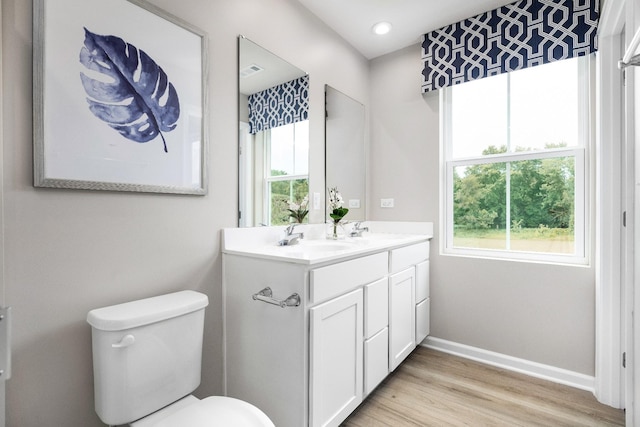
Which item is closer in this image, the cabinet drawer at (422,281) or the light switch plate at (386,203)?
the cabinet drawer at (422,281)

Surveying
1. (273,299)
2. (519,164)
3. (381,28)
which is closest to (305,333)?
(273,299)

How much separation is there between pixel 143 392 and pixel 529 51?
2.81 meters

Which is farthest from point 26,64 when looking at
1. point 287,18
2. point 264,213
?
point 287,18

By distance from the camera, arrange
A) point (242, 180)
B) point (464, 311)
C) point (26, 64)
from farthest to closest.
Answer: point (464, 311)
point (242, 180)
point (26, 64)

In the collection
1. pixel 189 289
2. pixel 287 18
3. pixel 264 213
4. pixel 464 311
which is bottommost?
pixel 464 311

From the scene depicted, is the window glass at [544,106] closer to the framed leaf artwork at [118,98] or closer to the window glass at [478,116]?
the window glass at [478,116]

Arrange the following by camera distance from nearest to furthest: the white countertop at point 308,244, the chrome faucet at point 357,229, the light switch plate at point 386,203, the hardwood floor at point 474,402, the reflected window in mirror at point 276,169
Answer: the white countertop at point 308,244 < the hardwood floor at point 474,402 < the reflected window in mirror at point 276,169 < the chrome faucet at point 357,229 < the light switch plate at point 386,203

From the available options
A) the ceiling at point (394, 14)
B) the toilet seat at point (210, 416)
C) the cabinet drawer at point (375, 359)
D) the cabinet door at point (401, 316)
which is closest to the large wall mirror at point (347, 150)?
the ceiling at point (394, 14)

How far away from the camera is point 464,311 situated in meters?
2.35

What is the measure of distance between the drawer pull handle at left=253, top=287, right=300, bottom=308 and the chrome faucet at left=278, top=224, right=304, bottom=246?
469 mm

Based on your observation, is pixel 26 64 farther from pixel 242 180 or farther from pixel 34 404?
pixel 34 404

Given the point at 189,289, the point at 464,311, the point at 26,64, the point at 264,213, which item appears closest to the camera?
the point at 26,64

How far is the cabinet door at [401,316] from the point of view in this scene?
1896 millimetres

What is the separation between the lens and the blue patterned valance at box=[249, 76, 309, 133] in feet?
5.76
